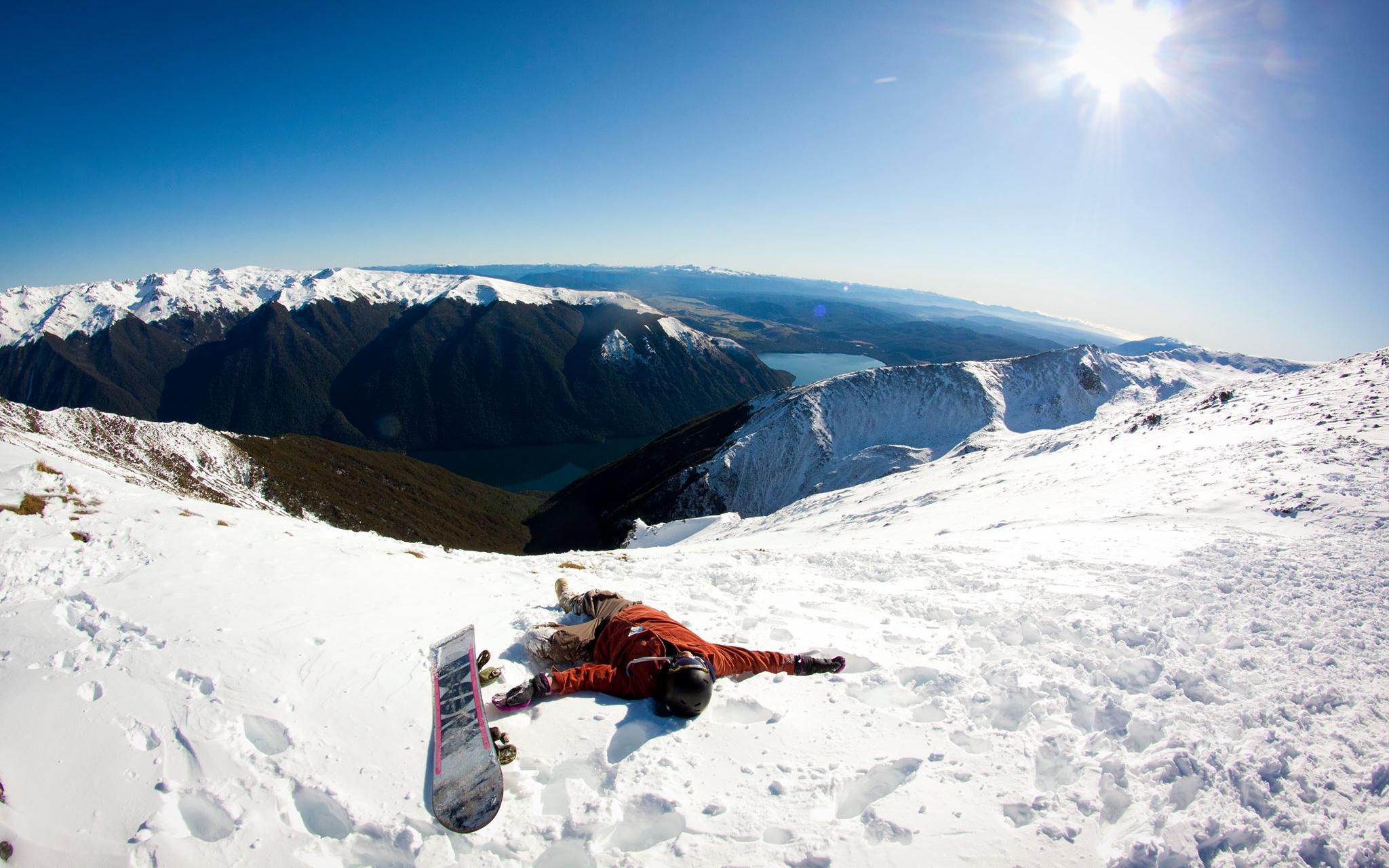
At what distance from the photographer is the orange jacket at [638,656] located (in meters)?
6.23

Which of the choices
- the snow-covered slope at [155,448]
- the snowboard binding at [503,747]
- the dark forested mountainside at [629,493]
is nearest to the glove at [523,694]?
the snowboard binding at [503,747]

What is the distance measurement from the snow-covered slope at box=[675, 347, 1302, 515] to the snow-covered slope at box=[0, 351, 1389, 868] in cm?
6578

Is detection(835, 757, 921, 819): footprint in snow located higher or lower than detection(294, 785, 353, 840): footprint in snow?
higher

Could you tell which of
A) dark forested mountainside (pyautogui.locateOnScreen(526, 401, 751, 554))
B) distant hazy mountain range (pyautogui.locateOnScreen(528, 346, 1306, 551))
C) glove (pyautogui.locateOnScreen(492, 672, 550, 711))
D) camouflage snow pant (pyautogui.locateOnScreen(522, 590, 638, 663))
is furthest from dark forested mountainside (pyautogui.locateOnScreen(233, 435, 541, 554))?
glove (pyautogui.locateOnScreen(492, 672, 550, 711))

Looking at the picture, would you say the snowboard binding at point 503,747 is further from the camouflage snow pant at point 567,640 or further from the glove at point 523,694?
the camouflage snow pant at point 567,640

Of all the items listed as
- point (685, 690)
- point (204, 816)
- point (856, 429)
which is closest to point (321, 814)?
point (204, 816)

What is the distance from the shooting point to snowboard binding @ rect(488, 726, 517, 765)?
518cm

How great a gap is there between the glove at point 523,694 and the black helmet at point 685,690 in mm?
1447

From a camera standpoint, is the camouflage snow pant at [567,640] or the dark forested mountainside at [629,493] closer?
the camouflage snow pant at [567,640]

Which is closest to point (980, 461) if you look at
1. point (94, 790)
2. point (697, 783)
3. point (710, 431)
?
point (697, 783)

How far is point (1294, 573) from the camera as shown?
9.20 metres

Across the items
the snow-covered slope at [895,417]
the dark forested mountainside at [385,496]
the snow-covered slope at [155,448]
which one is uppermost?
the snow-covered slope at [895,417]

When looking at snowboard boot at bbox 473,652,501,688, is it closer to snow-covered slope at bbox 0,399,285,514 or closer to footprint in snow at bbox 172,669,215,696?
footprint in snow at bbox 172,669,215,696

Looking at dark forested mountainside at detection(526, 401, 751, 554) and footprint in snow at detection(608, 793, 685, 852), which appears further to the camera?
dark forested mountainside at detection(526, 401, 751, 554)
